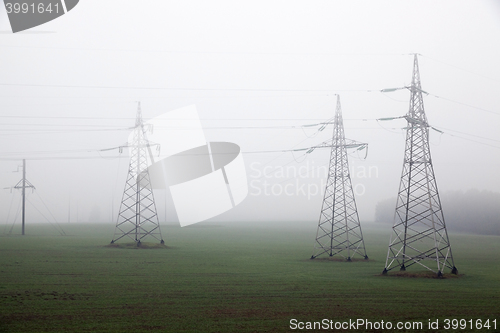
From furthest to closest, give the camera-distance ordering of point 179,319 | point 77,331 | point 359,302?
point 359,302 → point 179,319 → point 77,331

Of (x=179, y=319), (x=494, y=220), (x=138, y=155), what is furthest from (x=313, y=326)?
(x=494, y=220)

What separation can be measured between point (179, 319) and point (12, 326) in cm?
639

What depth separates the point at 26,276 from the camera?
32188 millimetres

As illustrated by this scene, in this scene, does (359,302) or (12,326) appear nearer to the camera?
(12,326)

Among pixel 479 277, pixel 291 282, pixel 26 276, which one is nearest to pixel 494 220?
pixel 479 277

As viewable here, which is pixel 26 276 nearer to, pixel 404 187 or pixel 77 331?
pixel 77 331

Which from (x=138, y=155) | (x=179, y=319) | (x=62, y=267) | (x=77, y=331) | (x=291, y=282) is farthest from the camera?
(x=138, y=155)

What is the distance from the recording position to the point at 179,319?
20.6 m

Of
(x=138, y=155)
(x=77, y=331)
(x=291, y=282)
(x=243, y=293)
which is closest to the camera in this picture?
(x=77, y=331)

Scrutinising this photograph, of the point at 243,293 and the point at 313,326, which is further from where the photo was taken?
the point at 243,293

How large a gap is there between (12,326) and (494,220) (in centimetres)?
12647

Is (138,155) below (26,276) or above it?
above

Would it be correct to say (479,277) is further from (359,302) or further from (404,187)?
(359,302)

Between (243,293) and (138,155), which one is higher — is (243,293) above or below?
below
